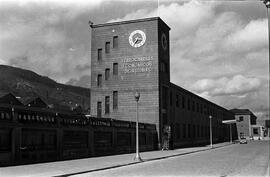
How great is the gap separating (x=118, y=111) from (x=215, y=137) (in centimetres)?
5413

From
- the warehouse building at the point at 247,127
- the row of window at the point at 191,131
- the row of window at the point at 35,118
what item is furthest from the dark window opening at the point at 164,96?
the warehouse building at the point at 247,127

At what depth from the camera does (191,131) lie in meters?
73.9

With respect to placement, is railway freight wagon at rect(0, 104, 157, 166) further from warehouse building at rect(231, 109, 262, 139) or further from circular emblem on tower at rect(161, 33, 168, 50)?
warehouse building at rect(231, 109, 262, 139)

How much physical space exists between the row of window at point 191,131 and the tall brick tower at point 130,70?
30.0 ft

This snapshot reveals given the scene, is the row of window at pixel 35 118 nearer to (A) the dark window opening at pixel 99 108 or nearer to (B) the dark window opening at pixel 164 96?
(A) the dark window opening at pixel 99 108

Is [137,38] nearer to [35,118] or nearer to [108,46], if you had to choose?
[108,46]

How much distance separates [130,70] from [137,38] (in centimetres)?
455

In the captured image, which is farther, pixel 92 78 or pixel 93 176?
pixel 92 78

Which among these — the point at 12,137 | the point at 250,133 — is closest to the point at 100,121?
the point at 12,137

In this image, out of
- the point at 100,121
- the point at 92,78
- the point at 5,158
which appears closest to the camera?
the point at 5,158

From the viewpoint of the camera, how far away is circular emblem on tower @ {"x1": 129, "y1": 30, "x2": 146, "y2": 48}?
53906 mm

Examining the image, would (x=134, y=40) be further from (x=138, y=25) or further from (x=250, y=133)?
(x=250, y=133)

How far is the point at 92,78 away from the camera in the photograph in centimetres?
5659

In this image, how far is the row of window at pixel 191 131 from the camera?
64387 millimetres
